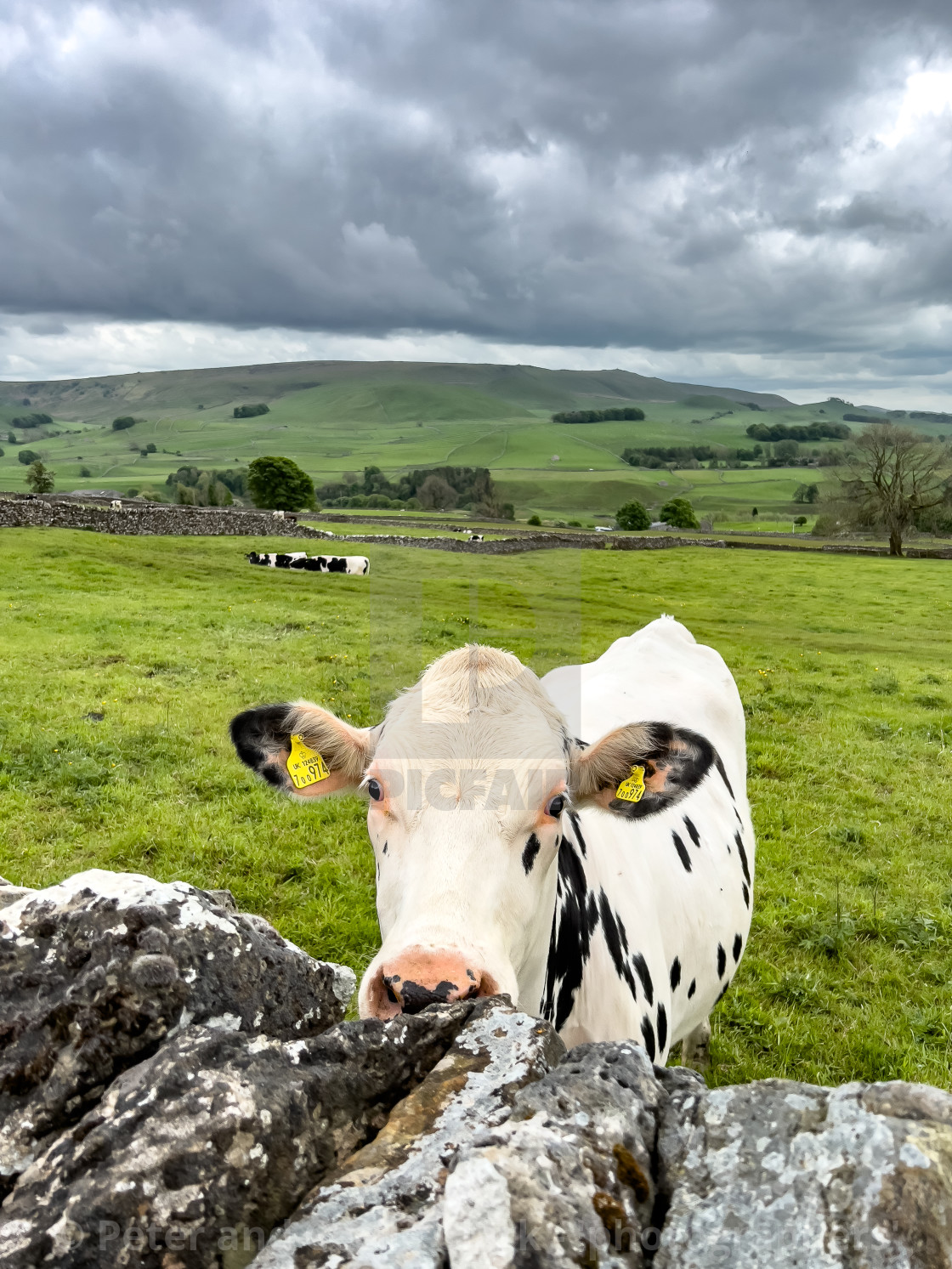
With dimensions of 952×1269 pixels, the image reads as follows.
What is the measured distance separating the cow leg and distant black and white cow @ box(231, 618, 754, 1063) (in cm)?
52

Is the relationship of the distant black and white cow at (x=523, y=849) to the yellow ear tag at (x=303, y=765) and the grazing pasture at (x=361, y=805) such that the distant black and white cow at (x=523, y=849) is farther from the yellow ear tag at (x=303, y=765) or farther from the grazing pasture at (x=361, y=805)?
the grazing pasture at (x=361, y=805)

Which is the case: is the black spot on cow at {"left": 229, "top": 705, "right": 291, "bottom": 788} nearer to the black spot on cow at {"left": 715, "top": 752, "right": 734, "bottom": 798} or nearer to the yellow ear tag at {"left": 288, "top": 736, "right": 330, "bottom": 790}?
the yellow ear tag at {"left": 288, "top": 736, "right": 330, "bottom": 790}

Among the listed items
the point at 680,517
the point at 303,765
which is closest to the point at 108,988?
the point at 303,765

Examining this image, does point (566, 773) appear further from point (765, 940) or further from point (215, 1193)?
point (765, 940)

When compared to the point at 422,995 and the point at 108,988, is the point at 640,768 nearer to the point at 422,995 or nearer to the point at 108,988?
the point at 422,995

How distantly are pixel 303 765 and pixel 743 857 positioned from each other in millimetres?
4032

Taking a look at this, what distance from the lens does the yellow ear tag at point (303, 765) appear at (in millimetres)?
4043

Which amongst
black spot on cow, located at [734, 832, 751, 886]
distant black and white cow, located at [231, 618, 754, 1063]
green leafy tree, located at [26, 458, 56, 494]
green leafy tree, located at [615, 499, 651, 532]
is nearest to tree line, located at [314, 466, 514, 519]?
green leafy tree, located at [615, 499, 651, 532]

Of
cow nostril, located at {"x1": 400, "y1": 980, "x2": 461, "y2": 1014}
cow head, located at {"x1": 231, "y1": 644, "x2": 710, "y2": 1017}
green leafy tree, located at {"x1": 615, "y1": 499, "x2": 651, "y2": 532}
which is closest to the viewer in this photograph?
cow nostril, located at {"x1": 400, "y1": 980, "x2": 461, "y2": 1014}

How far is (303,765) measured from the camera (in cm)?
406

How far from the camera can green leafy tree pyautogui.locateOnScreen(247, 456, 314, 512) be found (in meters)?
81.5

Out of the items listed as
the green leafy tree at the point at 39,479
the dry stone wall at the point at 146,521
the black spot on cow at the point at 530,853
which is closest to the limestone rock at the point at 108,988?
the black spot on cow at the point at 530,853

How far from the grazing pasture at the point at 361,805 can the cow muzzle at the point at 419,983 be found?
208 cm

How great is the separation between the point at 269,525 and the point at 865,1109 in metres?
47.2
